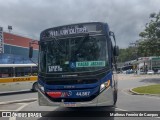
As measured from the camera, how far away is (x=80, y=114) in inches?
448

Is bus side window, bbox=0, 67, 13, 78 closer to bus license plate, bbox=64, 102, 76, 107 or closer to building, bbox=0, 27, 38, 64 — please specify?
bus license plate, bbox=64, 102, 76, 107

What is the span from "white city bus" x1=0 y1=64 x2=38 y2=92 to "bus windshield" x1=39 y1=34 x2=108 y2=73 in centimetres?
1438

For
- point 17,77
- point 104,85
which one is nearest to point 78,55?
point 104,85

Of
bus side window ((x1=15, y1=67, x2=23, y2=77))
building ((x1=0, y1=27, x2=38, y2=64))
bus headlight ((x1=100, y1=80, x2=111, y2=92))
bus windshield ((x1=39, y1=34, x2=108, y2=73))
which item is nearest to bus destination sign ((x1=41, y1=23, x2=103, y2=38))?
bus windshield ((x1=39, y1=34, x2=108, y2=73))

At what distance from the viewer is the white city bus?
23859mm

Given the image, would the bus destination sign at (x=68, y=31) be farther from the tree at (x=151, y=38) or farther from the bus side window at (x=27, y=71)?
the tree at (x=151, y=38)

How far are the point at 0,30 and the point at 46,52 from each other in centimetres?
3396

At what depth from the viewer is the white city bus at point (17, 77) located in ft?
78.3

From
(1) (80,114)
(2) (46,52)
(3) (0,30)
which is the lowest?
(1) (80,114)

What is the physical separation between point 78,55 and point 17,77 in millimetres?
15564

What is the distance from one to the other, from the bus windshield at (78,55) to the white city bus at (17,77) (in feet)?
47.2

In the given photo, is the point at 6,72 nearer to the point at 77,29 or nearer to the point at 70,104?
the point at 77,29

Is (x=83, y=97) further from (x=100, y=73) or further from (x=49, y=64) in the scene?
(x=49, y=64)

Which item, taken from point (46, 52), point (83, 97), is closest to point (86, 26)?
point (46, 52)
